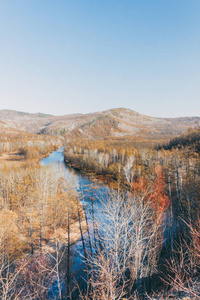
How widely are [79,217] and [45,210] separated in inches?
228


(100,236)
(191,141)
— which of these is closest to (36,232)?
(100,236)

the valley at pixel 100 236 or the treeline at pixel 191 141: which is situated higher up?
the treeline at pixel 191 141

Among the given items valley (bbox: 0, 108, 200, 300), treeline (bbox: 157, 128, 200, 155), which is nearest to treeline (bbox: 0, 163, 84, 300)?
valley (bbox: 0, 108, 200, 300)

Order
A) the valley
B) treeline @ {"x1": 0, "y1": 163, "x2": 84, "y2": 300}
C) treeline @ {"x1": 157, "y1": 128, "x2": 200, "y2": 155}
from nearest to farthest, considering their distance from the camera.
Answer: the valley < treeline @ {"x1": 0, "y1": 163, "x2": 84, "y2": 300} < treeline @ {"x1": 157, "y1": 128, "x2": 200, "y2": 155}

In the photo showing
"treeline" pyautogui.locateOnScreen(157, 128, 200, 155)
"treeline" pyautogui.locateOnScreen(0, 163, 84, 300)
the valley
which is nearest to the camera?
the valley

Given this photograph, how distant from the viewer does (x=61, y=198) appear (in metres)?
29.6

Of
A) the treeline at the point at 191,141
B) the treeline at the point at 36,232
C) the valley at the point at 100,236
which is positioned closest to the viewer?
the valley at the point at 100,236

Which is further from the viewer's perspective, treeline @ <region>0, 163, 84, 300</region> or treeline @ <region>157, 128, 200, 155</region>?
→ treeline @ <region>157, 128, 200, 155</region>

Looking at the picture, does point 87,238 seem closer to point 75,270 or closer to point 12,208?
point 75,270

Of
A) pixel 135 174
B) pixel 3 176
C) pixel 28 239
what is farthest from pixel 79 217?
pixel 135 174

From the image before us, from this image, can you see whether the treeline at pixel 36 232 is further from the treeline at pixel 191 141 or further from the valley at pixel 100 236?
the treeline at pixel 191 141

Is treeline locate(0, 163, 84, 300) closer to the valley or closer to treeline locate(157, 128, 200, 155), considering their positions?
the valley

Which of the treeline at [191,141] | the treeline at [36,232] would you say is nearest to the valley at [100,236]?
the treeline at [36,232]

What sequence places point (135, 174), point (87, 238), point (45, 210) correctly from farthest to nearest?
point (135, 174), point (45, 210), point (87, 238)
